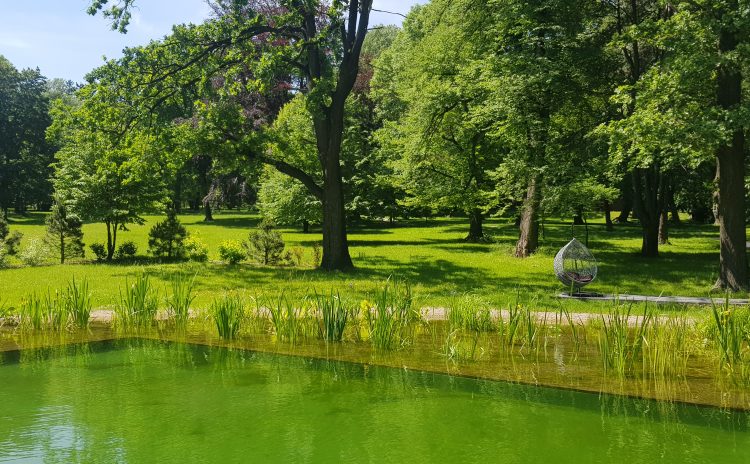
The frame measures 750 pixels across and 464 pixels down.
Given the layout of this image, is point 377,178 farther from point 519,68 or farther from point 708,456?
point 708,456

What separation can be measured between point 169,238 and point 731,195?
55.3 ft

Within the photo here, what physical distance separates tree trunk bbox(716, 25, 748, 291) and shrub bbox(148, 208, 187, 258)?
16256mm

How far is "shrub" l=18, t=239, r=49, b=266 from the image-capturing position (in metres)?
19.9

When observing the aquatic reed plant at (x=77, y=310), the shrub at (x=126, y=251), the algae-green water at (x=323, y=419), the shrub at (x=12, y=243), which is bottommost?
the algae-green water at (x=323, y=419)

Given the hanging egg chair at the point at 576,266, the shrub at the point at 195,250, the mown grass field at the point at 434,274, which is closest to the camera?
the hanging egg chair at the point at 576,266

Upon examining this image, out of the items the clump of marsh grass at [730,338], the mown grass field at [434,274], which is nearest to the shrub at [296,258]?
the mown grass field at [434,274]

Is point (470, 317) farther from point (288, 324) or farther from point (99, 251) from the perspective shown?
point (99, 251)

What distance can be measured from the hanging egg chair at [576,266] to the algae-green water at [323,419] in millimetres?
6323

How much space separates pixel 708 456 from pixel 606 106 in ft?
58.5

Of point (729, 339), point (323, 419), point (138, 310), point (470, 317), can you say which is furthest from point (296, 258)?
point (729, 339)

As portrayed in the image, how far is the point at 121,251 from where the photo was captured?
22.0 metres

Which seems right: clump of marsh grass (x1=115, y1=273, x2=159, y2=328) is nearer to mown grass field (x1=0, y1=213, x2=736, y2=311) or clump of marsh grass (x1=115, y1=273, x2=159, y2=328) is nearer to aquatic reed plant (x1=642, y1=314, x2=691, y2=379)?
mown grass field (x1=0, y1=213, x2=736, y2=311)

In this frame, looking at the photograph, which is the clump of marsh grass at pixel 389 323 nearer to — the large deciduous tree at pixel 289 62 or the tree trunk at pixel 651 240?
the large deciduous tree at pixel 289 62

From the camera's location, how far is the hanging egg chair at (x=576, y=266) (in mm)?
13211
